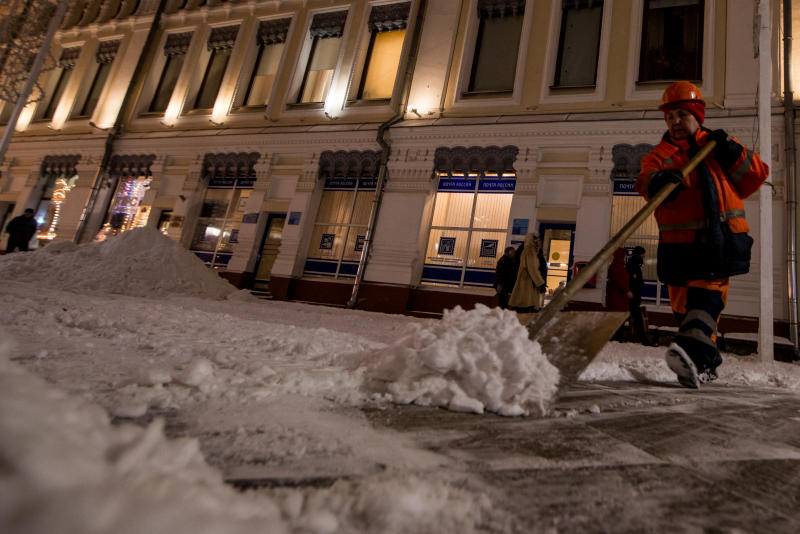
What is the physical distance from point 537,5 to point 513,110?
2596mm

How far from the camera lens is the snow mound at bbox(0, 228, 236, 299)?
5312mm

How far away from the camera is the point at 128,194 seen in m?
11.8

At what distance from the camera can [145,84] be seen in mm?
12656

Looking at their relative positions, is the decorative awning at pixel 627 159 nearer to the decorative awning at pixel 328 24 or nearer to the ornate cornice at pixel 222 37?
the decorative awning at pixel 328 24

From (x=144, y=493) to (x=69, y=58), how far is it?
65.0ft

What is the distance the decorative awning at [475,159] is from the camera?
806cm

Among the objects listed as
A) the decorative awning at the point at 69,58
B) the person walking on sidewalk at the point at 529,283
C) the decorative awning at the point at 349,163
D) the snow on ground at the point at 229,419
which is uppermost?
the decorative awning at the point at 69,58

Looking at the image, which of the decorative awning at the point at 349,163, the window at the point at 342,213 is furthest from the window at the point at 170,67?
the window at the point at 342,213

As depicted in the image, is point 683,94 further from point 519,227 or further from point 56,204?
point 56,204

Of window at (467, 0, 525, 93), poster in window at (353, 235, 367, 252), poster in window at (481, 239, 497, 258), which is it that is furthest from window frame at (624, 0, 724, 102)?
poster in window at (353, 235, 367, 252)

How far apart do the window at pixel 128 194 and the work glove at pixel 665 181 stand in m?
12.4

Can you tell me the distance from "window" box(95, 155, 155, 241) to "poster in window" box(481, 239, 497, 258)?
9.47 m

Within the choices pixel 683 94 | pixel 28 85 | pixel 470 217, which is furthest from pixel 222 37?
pixel 683 94

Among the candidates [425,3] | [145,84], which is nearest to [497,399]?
[425,3]
